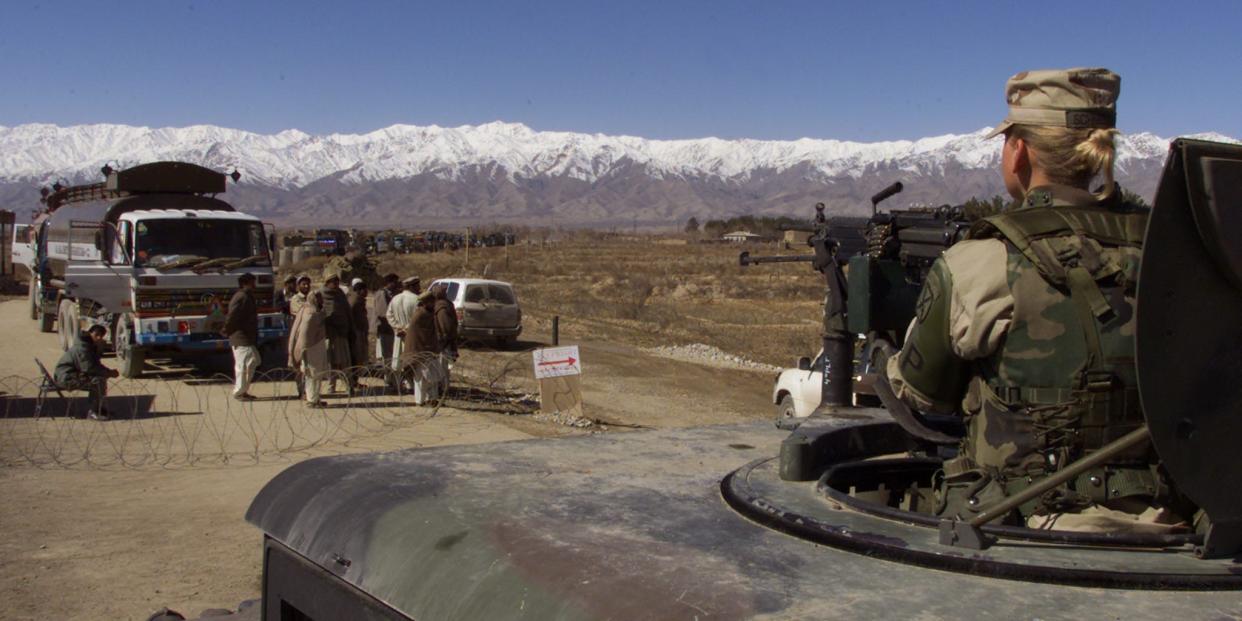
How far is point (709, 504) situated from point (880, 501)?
28.7 inches

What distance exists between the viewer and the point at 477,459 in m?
3.33

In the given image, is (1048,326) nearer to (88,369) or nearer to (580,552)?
(580,552)

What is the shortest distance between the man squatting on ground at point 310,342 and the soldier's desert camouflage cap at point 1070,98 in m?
14.1

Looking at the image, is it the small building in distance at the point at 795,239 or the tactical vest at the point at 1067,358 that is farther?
the small building in distance at the point at 795,239

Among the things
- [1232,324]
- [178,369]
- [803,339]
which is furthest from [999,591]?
[803,339]

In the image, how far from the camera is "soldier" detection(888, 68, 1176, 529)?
7.54 feet

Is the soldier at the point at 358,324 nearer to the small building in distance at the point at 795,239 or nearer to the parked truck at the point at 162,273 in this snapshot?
the parked truck at the point at 162,273

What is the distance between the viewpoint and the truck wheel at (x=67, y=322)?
823 inches

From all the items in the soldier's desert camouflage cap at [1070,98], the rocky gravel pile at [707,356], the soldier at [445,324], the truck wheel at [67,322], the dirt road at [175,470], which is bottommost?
the rocky gravel pile at [707,356]

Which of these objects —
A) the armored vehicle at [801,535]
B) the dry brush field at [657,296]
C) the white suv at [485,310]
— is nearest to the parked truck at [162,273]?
the white suv at [485,310]

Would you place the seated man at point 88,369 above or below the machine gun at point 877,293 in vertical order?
below

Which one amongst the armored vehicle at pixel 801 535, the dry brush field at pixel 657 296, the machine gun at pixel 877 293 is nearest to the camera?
the armored vehicle at pixel 801 535

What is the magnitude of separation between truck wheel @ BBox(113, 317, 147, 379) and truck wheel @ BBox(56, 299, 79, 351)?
2541 mm

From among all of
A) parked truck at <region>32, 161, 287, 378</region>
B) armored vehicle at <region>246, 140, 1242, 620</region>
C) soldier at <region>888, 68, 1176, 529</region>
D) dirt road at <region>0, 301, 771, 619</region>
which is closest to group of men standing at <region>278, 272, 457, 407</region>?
dirt road at <region>0, 301, 771, 619</region>
